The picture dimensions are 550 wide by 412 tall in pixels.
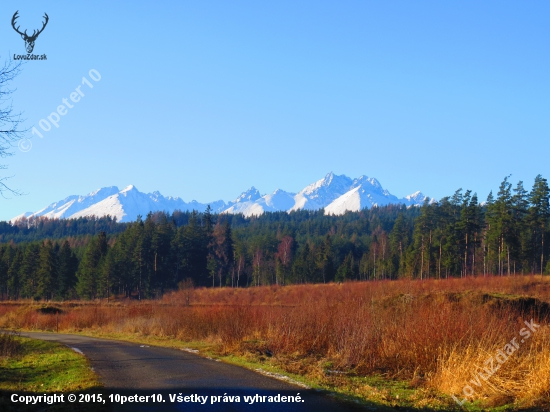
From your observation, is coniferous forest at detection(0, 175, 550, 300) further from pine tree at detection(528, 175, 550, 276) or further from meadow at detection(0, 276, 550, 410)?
meadow at detection(0, 276, 550, 410)

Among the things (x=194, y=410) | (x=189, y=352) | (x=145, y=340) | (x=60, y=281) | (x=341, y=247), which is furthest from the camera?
(x=341, y=247)

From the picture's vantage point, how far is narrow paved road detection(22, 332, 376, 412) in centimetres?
934

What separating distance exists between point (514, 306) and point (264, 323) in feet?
35.1

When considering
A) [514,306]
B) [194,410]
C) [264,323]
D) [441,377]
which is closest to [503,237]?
[514,306]

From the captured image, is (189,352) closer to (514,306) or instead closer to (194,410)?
(194,410)

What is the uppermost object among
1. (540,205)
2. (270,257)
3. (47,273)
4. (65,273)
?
(540,205)

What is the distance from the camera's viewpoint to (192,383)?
11.5m

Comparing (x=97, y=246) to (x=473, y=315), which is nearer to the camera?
(x=473, y=315)

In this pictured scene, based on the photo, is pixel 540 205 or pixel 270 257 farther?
pixel 270 257

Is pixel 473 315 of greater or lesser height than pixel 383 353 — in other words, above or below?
above

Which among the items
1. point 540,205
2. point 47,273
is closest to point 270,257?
point 47,273

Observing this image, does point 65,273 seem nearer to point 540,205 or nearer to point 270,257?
point 270,257

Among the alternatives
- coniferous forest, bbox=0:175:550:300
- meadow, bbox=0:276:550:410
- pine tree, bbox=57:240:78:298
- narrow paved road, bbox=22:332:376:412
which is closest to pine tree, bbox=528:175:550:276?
coniferous forest, bbox=0:175:550:300

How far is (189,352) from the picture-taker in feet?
60.4
